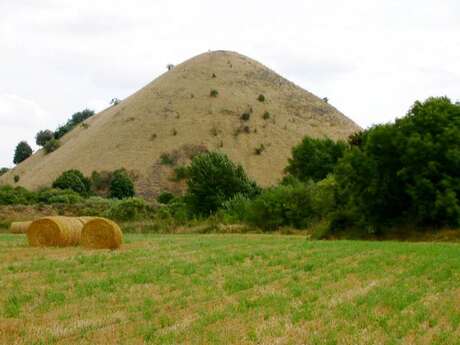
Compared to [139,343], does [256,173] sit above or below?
above

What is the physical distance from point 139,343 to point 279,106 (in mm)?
94301

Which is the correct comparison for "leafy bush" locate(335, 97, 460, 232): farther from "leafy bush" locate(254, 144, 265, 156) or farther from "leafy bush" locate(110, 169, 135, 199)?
"leafy bush" locate(254, 144, 265, 156)

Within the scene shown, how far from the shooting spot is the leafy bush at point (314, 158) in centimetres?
6481

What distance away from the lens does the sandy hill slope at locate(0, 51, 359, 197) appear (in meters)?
86.5

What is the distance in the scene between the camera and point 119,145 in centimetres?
9106

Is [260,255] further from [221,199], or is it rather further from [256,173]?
[256,173]

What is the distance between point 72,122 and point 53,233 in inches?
4432

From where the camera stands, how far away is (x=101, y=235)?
76.5 feet

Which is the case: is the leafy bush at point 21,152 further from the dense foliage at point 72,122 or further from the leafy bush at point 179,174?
the leafy bush at point 179,174

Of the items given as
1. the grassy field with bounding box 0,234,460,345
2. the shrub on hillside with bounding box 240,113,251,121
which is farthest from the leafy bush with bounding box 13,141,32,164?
the grassy field with bounding box 0,234,460,345

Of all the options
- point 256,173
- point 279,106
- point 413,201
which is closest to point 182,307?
point 413,201

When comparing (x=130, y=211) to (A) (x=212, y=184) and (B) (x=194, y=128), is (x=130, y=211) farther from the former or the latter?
(B) (x=194, y=128)

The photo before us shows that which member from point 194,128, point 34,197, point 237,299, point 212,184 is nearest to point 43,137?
point 194,128

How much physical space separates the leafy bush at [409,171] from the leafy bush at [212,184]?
2004cm
